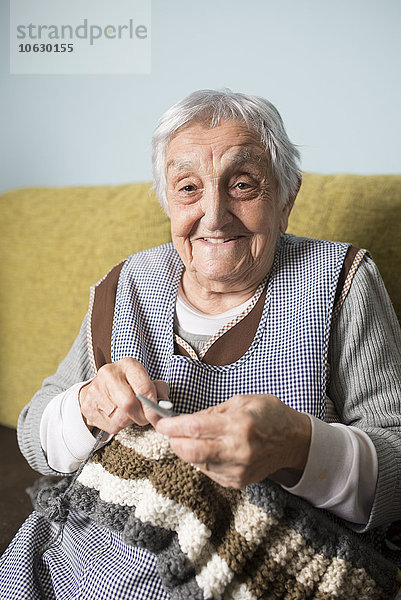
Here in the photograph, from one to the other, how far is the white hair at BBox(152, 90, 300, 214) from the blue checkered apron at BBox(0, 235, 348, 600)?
0.18 meters

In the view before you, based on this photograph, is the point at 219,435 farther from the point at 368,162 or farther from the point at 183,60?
the point at 183,60

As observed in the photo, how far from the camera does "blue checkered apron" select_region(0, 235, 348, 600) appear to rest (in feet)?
3.32

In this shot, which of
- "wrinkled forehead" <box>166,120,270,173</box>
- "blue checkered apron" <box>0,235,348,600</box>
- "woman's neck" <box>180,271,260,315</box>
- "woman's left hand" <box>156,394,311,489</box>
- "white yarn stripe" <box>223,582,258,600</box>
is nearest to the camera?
"woman's left hand" <box>156,394,311,489</box>

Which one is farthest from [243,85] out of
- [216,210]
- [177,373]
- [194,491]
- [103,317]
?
[194,491]

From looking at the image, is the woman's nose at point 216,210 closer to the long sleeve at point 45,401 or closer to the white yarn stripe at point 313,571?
the long sleeve at point 45,401

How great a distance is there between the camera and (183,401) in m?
1.10

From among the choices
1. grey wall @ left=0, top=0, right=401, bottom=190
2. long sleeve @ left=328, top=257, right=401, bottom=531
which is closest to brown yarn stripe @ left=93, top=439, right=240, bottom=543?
long sleeve @ left=328, top=257, right=401, bottom=531

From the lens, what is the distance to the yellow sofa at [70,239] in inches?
56.2

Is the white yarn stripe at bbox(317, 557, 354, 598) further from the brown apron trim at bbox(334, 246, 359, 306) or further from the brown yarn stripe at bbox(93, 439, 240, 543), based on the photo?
the brown apron trim at bbox(334, 246, 359, 306)

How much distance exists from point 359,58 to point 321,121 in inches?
7.2

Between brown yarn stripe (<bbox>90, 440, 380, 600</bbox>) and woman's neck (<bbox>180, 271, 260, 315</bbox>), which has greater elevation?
woman's neck (<bbox>180, 271, 260, 315</bbox>)

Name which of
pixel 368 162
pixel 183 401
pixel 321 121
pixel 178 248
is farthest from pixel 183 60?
pixel 183 401

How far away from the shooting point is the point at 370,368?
3.57ft

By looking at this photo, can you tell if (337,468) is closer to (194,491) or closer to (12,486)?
(194,491)
